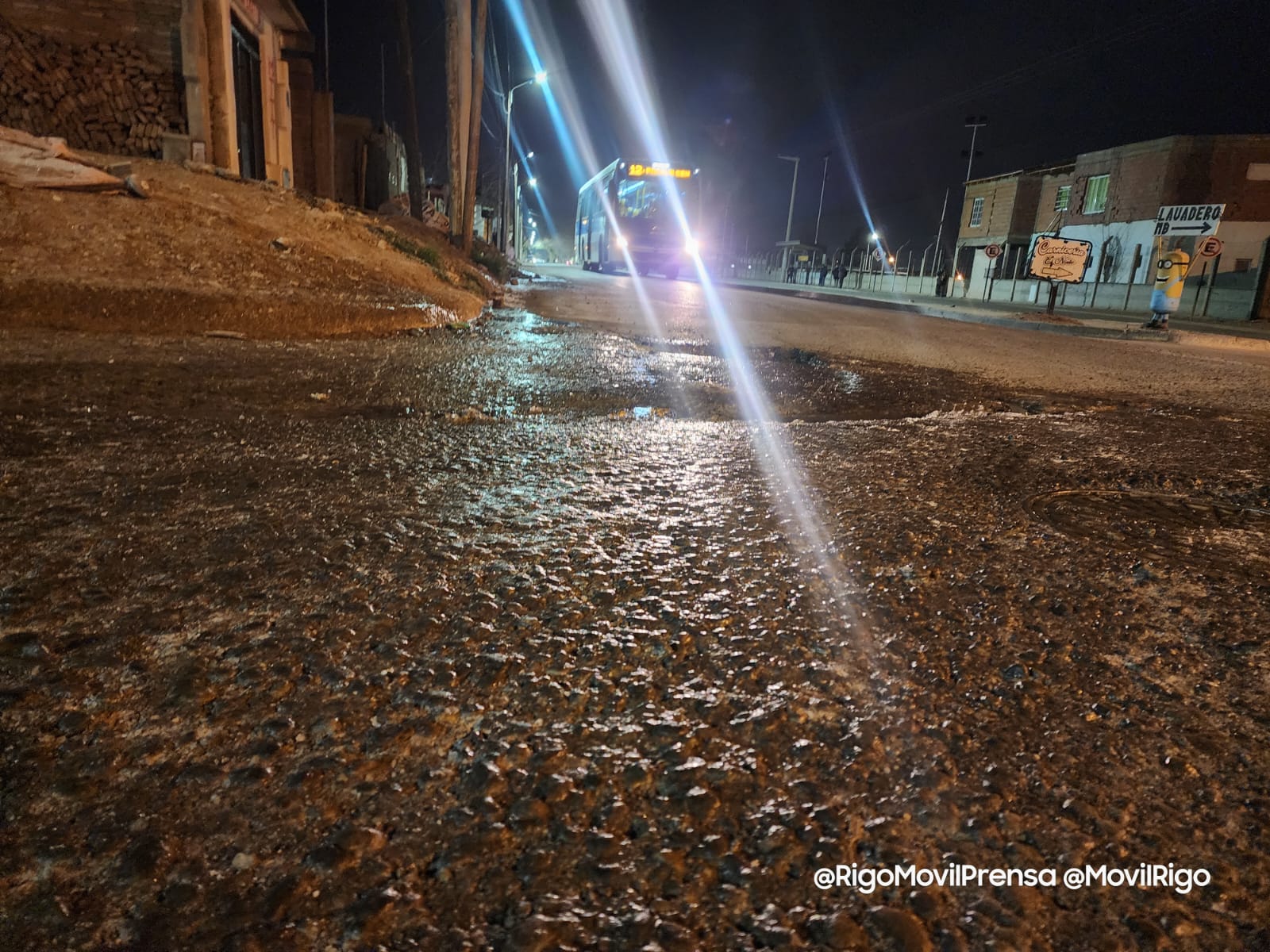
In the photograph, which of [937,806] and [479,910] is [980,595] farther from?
[479,910]

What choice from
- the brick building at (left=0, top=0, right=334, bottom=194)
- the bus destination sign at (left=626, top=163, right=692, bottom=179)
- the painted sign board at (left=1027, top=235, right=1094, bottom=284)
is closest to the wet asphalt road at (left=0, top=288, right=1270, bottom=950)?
the brick building at (left=0, top=0, right=334, bottom=194)

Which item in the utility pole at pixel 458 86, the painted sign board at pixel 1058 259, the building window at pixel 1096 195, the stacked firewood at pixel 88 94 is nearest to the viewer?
the stacked firewood at pixel 88 94

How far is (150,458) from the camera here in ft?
7.62

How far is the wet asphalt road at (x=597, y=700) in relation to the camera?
846 millimetres

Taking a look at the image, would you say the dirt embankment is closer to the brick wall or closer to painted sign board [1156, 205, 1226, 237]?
painted sign board [1156, 205, 1226, 237]

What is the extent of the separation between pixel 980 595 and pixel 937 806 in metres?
0.82

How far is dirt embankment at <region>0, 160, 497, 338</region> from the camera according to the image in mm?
4922

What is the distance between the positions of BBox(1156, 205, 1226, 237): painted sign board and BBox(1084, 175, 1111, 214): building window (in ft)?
78.2

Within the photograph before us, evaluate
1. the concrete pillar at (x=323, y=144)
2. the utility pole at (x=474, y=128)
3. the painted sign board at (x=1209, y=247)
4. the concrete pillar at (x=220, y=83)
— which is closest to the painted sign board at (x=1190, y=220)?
the painted sign board at (x=1209, y=247)

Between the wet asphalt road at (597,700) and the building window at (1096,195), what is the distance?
40.1 m

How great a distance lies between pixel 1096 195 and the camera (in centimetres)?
3497

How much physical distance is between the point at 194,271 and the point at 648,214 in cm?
2371

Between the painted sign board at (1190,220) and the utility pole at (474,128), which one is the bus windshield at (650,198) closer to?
the utility pole at (474,128)

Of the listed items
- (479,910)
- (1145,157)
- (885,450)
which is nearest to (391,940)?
(479,910)
